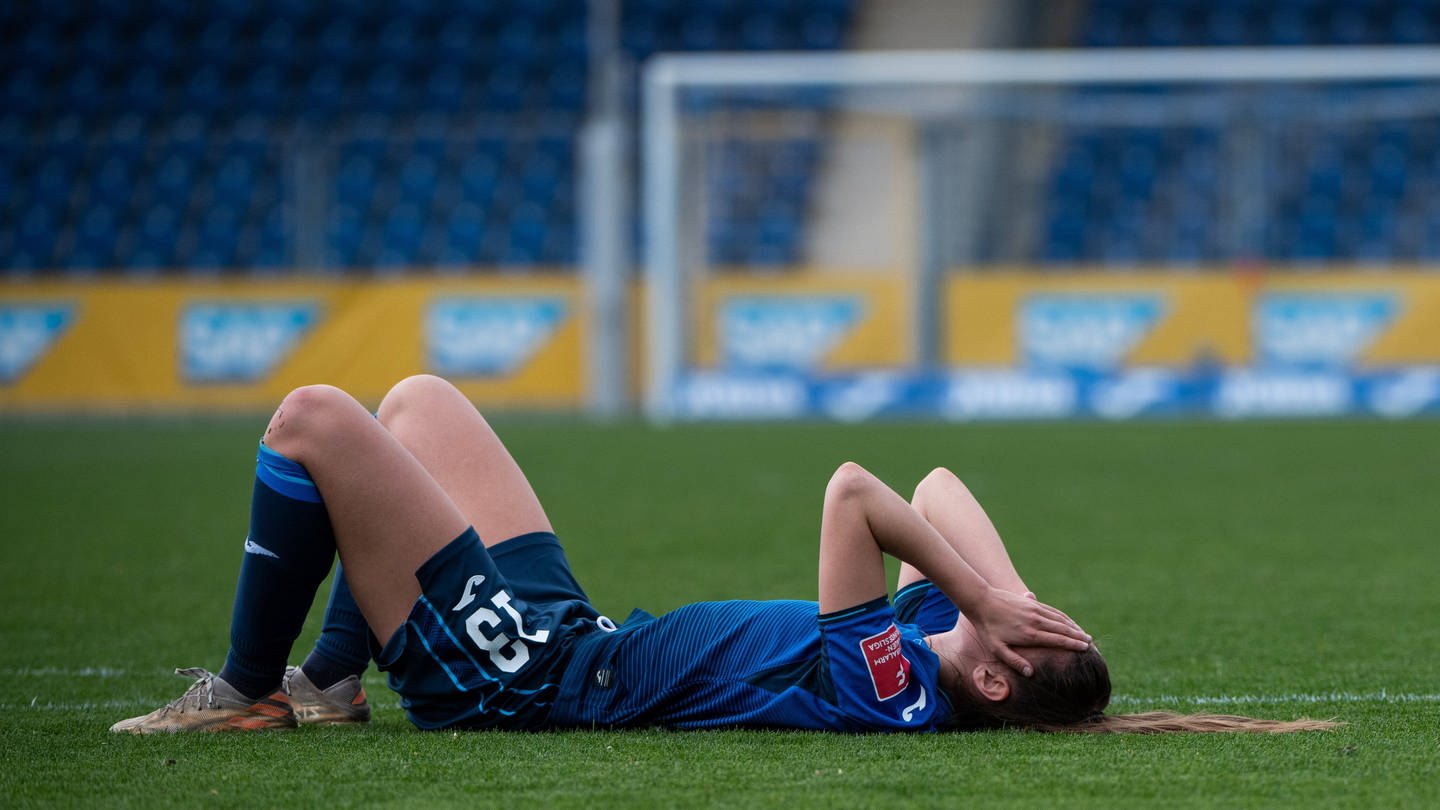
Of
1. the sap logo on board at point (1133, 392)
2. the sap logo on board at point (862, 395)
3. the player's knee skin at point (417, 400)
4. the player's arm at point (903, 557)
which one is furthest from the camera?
the sap logo on board at point (862, 395)

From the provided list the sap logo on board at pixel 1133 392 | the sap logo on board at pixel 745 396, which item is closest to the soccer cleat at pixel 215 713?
the sap logo on board at pixel 745 396

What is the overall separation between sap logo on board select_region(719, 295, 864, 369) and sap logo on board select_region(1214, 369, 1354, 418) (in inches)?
148

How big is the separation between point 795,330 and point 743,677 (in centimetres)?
1447

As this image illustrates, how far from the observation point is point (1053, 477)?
1106cm

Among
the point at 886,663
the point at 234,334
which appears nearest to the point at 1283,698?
the point at 886,663

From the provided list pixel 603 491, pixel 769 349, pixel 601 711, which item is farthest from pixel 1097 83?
pixel 601 711

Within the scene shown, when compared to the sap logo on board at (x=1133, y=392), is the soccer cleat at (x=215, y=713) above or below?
above

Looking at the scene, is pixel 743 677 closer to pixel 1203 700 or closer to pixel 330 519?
pixel 330 519

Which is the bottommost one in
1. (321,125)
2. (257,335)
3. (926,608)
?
(257,335)

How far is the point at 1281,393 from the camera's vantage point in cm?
1777

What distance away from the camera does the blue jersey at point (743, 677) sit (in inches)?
149

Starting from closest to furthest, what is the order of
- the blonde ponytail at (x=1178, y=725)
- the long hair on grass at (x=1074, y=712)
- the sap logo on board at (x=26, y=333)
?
1. the long hair on grass at (x=1074, y=712)
2. the blonde ponytail at (x=1178, y=725)
3. the sap logo on board at (x=26, y=333)

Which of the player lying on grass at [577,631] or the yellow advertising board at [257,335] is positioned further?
the yellow advertising board at [257,335]

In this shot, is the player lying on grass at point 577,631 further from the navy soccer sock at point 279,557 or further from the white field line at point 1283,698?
the white field line at point 1283,698
